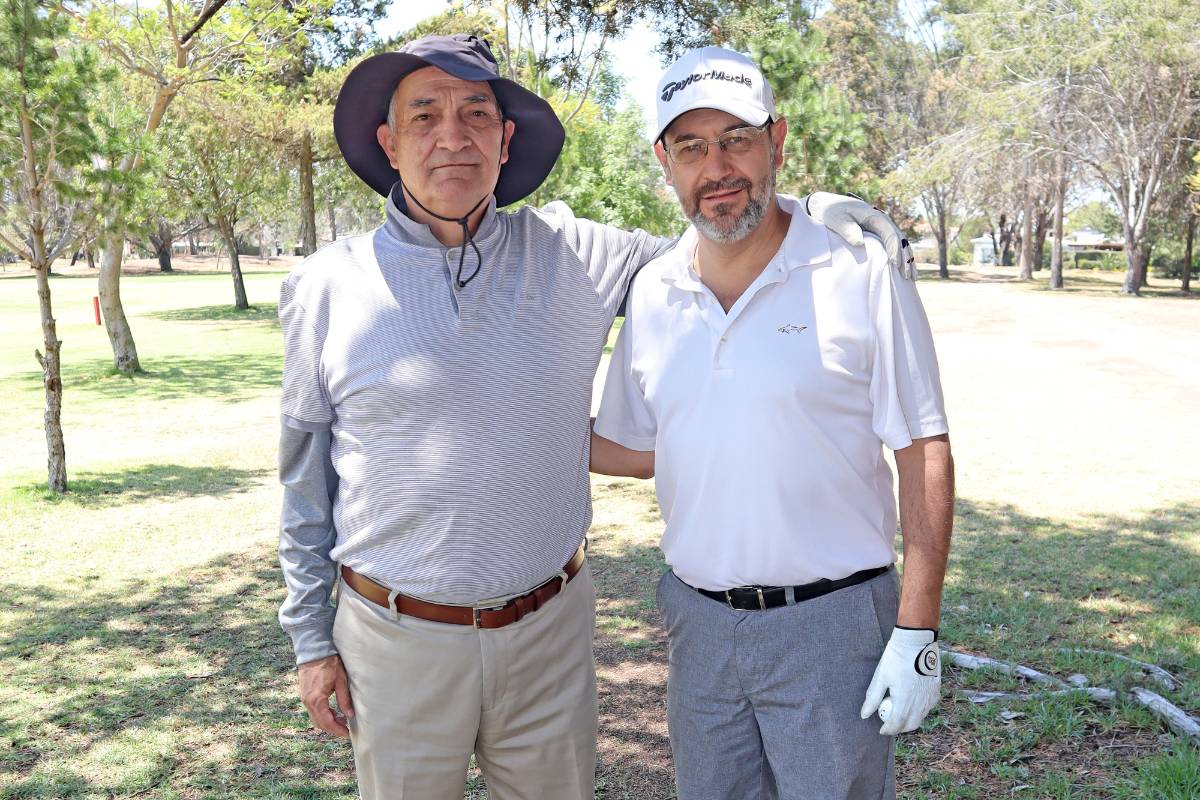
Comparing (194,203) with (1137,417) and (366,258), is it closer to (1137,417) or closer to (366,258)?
(1137,417)

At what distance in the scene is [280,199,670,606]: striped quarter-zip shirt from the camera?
8.31ft

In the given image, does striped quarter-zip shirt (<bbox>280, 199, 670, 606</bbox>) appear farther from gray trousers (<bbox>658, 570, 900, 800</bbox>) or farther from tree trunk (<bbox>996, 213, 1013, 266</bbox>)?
tree trunk (<bbox>996, 213, 1013, 266</bbox>)

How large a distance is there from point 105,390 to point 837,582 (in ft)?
52.8

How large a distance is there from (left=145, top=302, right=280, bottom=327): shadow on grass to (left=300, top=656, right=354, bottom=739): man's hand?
27.5 m

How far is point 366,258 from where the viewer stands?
105 inches

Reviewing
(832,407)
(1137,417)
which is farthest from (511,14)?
(832,407)

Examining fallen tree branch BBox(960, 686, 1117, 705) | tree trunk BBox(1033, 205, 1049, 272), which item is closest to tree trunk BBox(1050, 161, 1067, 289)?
tree trunk BBox(1033, 205, 1049, 272)

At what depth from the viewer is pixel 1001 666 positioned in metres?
4.98

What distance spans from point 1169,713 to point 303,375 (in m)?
3.73

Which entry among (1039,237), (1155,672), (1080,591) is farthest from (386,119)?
(1039,237)

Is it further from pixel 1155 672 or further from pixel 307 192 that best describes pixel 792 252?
pixel 307 192

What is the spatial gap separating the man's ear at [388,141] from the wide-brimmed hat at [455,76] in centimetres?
3

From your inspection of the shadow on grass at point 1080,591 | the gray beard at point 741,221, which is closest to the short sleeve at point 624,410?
the gray beard at point 741,221

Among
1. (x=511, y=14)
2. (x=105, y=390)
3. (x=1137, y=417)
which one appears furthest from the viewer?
(x=105, y=390)
